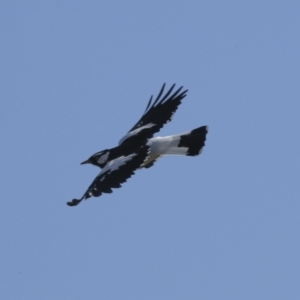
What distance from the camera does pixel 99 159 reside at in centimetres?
2231

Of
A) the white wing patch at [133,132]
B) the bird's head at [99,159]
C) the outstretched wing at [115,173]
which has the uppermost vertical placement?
the white wing patch at [133,132]

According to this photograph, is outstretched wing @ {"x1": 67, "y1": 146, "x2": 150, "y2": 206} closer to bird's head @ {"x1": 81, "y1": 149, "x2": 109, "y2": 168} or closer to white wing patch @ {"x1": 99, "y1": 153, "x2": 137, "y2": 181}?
white wing patch @ {"x1": 99, "y1": 153, "x2": 137, "y2": 181}

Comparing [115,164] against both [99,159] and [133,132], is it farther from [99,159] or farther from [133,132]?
[133,132]

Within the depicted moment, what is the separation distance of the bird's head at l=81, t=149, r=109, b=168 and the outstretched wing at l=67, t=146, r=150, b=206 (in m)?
0.64

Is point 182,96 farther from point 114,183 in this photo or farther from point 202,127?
point 114,183

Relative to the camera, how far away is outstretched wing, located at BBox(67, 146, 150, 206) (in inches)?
790

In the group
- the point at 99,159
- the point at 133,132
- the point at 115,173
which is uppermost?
the point at 133,132

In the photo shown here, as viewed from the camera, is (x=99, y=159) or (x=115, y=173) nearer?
(x=115, y=173)

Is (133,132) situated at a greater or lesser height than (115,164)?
greater

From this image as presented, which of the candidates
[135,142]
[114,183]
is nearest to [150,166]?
[135,142]

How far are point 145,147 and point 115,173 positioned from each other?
1378 mm

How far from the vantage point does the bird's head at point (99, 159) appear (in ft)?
72.5

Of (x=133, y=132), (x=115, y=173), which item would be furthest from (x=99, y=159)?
(x=115, y=173)

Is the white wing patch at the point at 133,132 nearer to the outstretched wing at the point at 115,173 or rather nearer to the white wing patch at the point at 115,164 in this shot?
the outstretched wing at the point at 115,173
